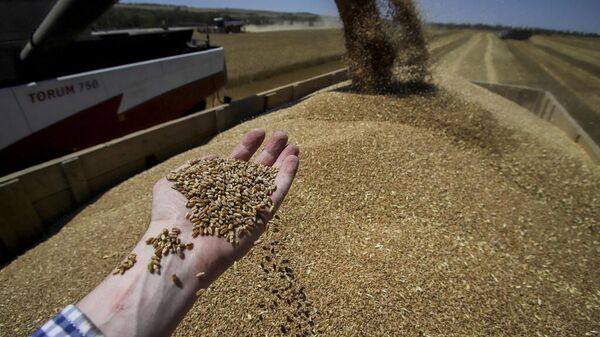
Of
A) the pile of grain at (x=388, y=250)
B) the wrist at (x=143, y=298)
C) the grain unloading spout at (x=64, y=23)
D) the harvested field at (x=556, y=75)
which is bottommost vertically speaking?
the harvested field at (x=556, y=75)

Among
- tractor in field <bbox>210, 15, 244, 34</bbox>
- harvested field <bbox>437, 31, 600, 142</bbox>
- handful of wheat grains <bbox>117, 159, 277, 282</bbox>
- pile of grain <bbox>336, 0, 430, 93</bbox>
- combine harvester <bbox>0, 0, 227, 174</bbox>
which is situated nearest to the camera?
handful of wheat grains <bbox>117, 159, 277, 282</bbox>

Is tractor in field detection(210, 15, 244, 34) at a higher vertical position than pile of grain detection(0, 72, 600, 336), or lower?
higher

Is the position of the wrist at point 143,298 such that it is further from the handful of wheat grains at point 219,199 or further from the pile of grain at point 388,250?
the pile of grain at point 388,250

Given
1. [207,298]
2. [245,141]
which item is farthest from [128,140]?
[207,298]

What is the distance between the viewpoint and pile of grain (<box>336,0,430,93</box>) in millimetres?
8047

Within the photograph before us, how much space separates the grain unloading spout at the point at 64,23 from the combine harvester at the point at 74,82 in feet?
0.04

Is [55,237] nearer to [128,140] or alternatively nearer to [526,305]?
[128,140]

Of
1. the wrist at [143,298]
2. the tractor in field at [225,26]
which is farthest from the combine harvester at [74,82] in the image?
the tractor in field at [225,26]

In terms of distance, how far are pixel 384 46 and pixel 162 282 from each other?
7.94 m

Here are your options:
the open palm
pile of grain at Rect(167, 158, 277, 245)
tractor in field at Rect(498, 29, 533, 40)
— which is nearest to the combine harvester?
pile of grain at Rect(167, 158, 277, 245)

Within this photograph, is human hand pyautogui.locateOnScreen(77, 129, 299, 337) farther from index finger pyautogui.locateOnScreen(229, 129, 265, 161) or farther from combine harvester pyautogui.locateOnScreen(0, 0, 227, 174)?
combine harvester pyautogui.locateOnScreen(0, 0, 227, 174)

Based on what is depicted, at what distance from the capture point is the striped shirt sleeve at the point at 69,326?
153cm

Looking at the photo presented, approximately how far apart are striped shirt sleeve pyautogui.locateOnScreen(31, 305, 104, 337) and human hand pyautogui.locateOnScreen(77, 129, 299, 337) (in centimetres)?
8

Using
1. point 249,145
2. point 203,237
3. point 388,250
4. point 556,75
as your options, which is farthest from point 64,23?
point 556,75
